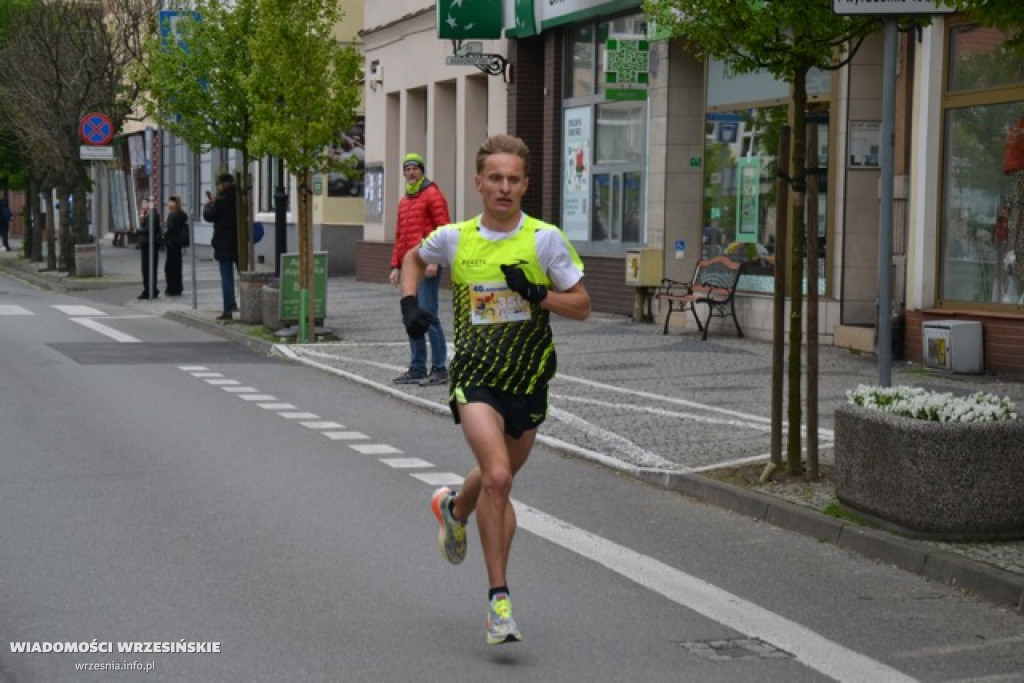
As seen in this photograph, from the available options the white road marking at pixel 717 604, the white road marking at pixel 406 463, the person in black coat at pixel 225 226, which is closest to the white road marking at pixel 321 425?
the white road marking at pixel 406 463

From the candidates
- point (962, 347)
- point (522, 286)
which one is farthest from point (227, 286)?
point (522, 286)

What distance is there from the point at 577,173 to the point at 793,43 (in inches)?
677

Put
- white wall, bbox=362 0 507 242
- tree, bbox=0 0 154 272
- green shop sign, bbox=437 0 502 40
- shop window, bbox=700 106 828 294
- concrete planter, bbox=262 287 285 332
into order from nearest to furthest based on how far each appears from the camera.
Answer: shop window, bbox=700 106 828 294, concrete planter, bbox=262 287 285 332, green shop sign, bbox=437 0 502 40, white wall, bbox=362 0 507 242, tree, bbox=0 0 154 272

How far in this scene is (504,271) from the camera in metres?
6.93

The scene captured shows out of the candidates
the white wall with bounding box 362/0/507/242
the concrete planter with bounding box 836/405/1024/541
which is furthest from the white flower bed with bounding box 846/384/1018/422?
the white wall with bounding box 362/0/507/242

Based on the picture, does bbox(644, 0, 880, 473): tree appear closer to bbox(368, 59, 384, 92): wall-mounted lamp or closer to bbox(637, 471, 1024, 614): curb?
bbox(637, 471, 1024, 614): curb

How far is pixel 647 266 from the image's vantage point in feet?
80.4

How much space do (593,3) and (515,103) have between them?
3.61 meters

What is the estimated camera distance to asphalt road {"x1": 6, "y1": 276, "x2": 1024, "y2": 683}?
657cm

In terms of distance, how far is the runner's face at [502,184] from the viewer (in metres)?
7.09

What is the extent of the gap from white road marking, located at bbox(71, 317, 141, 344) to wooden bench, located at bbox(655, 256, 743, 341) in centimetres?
647

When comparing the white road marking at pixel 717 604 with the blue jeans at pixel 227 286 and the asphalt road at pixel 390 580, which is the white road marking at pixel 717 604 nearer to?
the asphalt road at pixel 390 580

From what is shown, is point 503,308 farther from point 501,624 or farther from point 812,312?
point 812,312

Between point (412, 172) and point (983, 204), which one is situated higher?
point (412, 172)
